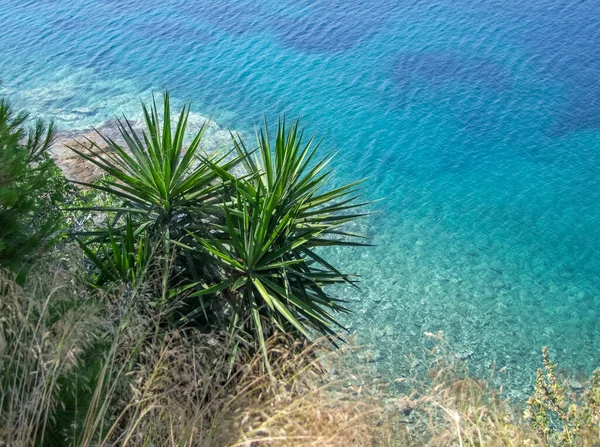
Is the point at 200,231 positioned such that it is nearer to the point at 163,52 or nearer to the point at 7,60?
the point at 163,52

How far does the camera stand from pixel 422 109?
52.8 ft

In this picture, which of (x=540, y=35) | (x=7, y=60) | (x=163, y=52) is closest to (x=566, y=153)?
(x=540, y=35)

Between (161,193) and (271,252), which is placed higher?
(161,193)

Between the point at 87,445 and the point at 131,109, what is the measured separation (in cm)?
1349

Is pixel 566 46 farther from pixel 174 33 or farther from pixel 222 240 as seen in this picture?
pixel 222 240

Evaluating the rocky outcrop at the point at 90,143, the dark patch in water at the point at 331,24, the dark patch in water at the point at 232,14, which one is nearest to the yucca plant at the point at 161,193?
the rocky outcrop at the point at 90,143


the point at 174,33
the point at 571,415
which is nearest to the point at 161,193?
the point at 571,415

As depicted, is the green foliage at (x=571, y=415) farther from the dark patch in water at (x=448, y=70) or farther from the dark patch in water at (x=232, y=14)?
the dark patch in water at (x=232, y=14)

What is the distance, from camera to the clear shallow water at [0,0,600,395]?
1065cm

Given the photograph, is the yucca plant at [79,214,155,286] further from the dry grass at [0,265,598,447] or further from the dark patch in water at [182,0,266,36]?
the dark patch in water at [182,0,266,36]

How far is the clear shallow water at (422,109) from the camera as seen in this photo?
419 inches

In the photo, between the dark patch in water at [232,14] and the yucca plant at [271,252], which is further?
the dark patch in water at [232,14]

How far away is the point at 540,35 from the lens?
63.0ft

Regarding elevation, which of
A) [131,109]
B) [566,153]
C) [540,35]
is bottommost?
[566,153]
